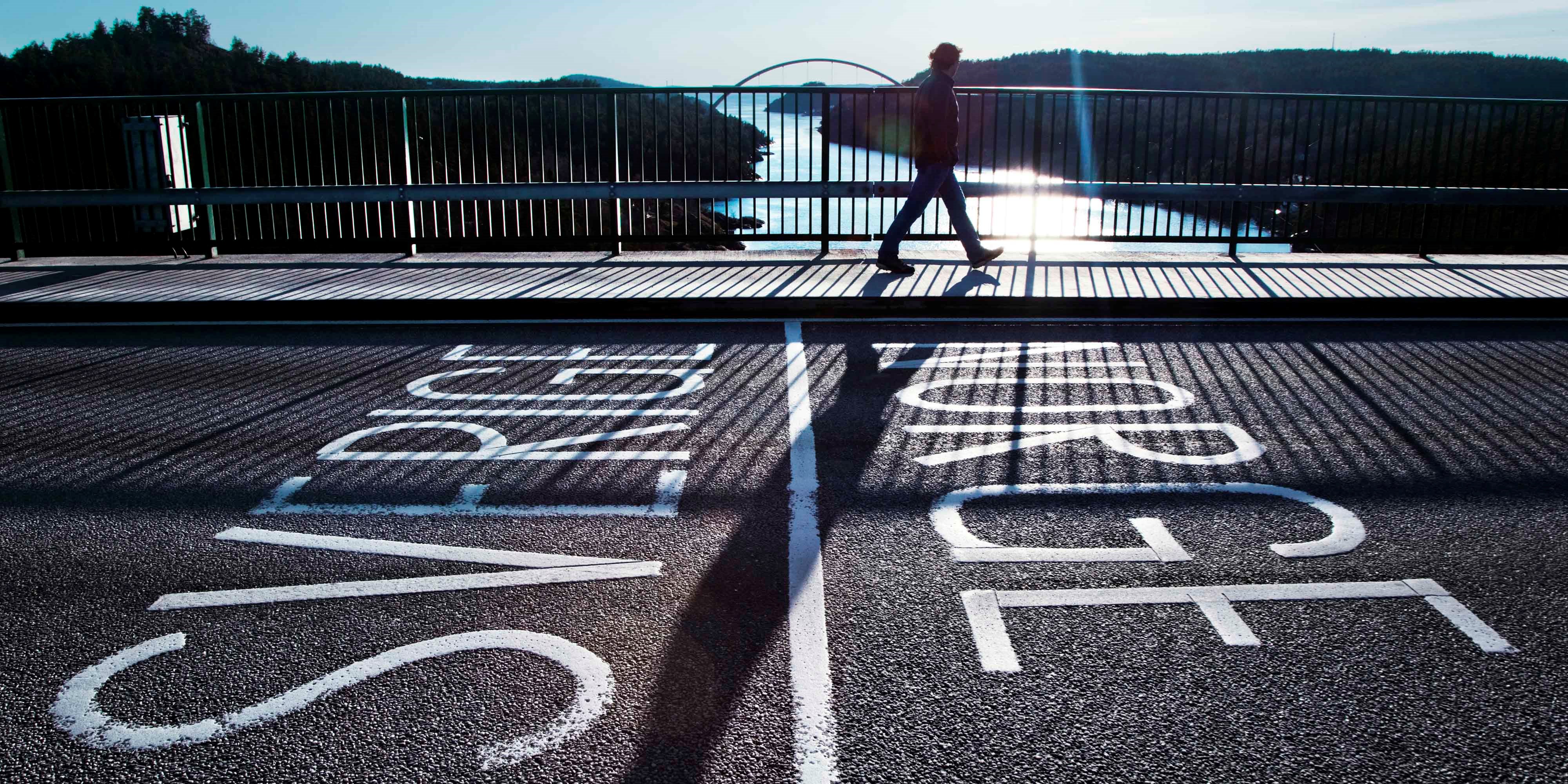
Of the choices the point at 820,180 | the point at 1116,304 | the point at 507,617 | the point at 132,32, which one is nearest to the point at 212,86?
the point at 132,32

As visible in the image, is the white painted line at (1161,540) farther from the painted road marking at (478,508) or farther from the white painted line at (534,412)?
the white painted line at (534,412)

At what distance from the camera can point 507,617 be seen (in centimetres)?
381

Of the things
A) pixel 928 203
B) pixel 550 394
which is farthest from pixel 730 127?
pixel 550 394

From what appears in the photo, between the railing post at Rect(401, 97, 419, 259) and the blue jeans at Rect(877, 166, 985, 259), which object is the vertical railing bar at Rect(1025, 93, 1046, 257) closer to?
the blue jeans at Rect(877, 166, 985, 259)

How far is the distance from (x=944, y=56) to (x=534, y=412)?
18.6ft

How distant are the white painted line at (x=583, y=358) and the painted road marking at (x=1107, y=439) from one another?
2.25 m

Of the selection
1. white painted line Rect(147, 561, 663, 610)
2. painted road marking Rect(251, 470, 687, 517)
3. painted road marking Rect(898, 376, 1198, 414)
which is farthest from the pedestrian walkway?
white painted line Rect(147, 561, 663, 610)

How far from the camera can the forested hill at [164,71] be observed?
4322 cm

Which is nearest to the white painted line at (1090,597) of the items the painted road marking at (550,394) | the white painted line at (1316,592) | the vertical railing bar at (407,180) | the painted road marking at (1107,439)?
the white painted line at (1316,592)

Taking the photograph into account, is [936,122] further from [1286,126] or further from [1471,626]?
[1286,126]

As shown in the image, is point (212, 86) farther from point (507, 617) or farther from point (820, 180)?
point (507, 617)

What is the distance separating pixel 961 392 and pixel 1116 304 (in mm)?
3081

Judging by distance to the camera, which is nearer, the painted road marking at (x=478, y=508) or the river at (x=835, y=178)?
the painted road marking at (x=478, y=508)

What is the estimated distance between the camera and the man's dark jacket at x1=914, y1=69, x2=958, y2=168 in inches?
407
